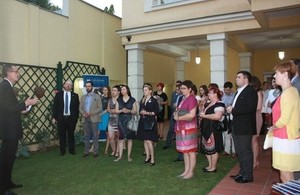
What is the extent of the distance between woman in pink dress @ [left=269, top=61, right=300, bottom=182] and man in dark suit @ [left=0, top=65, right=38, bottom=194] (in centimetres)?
303

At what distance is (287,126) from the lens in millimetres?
2938

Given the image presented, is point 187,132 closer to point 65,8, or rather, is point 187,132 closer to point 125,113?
point 125,113

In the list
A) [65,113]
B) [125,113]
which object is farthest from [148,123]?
[65,113]

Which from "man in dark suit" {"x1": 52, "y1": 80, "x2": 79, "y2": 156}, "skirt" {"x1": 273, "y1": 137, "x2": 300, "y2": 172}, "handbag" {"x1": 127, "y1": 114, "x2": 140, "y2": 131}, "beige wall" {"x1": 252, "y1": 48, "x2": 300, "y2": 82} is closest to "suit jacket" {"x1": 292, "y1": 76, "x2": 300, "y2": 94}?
"skirt" {"x1": 273, "y1": 137, "x2": 300, "y2": 172}

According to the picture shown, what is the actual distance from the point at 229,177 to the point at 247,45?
24.7ft

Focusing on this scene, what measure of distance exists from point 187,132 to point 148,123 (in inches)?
45.5

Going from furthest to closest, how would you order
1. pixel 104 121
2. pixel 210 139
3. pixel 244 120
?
1. pixel 104 121
2. pixel 210 139
3. pixel 244 120

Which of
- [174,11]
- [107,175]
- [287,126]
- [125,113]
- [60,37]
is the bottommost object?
[107,175]

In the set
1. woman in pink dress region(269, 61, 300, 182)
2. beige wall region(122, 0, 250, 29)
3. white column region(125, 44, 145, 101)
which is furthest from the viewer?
white column region(125, 44, 145, 101)

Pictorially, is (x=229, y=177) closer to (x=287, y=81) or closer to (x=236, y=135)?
(x=236, y=135)

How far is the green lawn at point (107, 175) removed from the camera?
171 inches

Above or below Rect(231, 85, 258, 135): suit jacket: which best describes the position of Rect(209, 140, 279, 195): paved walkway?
below

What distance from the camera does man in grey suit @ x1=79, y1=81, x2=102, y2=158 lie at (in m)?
6.58

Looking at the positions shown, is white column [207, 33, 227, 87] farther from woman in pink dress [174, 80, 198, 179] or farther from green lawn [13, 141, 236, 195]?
woman in pink dress [174, 80, 198, 179]
